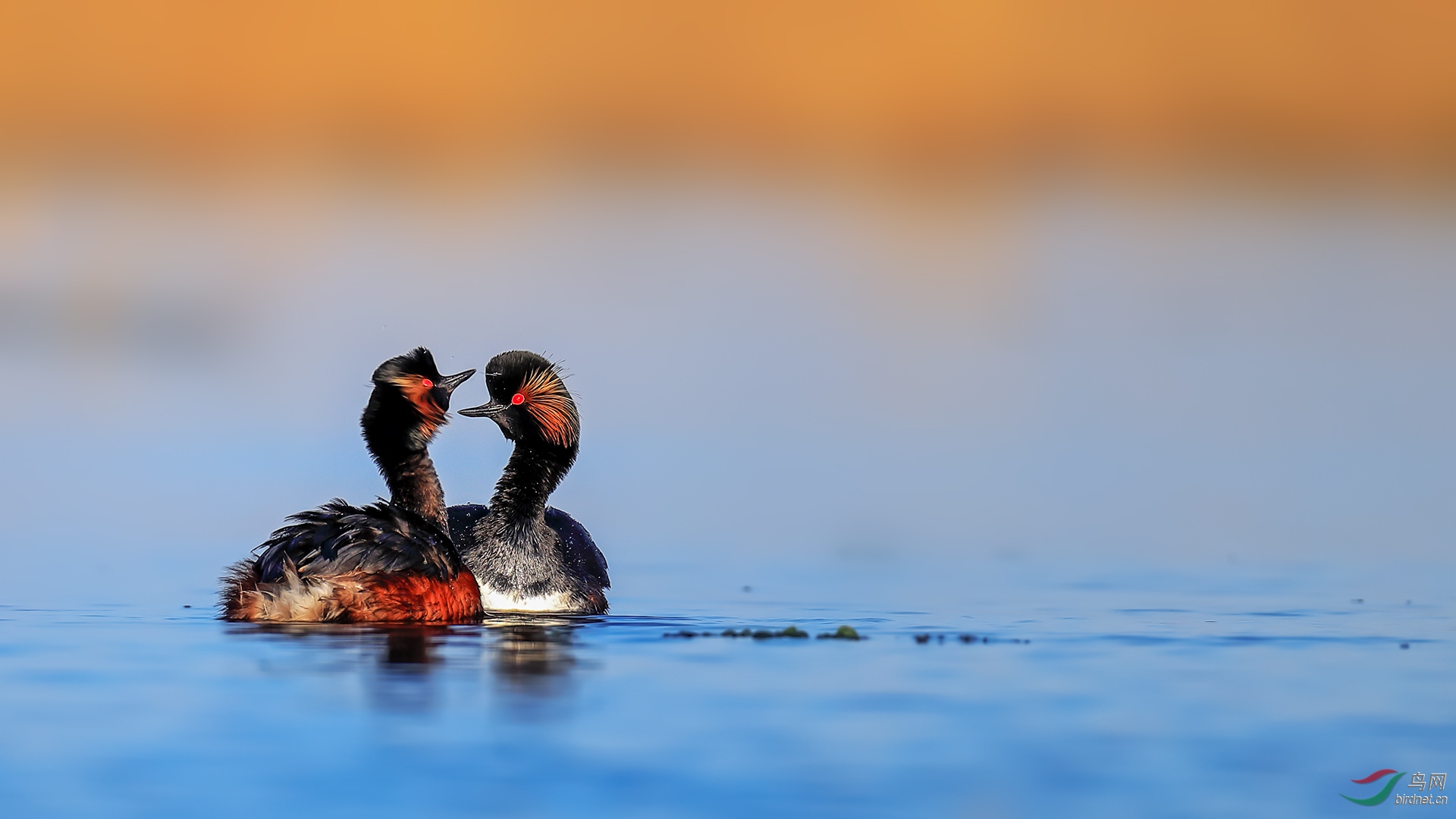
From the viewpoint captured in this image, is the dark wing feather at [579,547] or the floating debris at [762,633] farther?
the dark wing feather at [579,547]

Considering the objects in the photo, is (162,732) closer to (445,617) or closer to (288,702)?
(288,702)

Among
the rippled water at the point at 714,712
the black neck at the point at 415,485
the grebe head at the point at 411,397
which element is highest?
the grebe head at the point at 411,397

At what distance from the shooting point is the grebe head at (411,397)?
13312mm

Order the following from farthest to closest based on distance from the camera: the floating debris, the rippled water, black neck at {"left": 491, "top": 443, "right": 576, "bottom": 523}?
1. black neck at {"left": 491, "top": 443, "right": 576, "bottom": 523}
2. the floating debris
3. the rippled water

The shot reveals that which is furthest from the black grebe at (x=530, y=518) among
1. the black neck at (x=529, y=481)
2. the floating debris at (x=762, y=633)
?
the floating debris at (x=762, y=633)

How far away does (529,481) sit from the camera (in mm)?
14055

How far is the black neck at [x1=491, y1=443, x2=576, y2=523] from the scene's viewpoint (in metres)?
14.0

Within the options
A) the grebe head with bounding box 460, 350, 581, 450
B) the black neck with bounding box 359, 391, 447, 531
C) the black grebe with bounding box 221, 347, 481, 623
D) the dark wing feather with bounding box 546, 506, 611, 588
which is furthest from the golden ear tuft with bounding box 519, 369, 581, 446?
the black grebe with bounding box 221, 347, 481, 623

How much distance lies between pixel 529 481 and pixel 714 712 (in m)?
5.25

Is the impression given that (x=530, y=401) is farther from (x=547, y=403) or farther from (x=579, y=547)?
(x=579, y=547)

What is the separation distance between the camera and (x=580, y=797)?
743cm

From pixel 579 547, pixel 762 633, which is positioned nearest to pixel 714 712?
pixel 762 633

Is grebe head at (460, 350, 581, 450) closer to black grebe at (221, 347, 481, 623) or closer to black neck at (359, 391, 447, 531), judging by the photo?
black neck at (359, 391, 447, 531)

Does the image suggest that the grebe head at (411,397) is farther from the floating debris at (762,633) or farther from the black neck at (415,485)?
the floating debris at (762,633)
